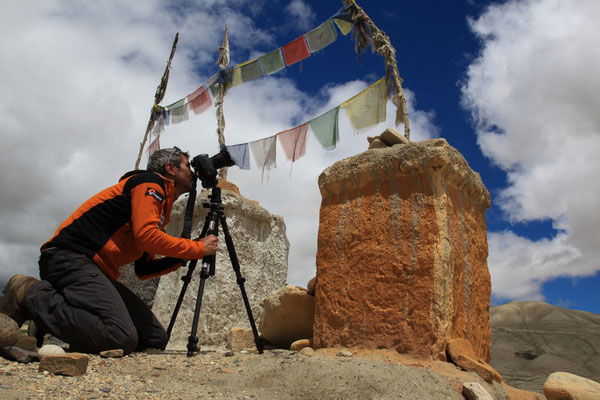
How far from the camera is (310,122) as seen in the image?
27.3 feet

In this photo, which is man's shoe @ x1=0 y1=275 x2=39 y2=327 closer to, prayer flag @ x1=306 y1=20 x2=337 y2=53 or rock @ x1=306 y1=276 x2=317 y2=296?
rock @ x1=306 y1=276 x2=317 y2=296

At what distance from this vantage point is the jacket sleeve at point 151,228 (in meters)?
2.70

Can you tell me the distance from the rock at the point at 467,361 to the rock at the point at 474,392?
1.01 ft

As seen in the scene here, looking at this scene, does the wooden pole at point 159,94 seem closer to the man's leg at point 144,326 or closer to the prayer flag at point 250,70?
the prayer flag at point 250,70

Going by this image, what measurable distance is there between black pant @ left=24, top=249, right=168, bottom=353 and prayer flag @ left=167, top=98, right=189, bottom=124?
30.3ft

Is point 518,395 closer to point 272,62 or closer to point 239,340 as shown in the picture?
point 239,340

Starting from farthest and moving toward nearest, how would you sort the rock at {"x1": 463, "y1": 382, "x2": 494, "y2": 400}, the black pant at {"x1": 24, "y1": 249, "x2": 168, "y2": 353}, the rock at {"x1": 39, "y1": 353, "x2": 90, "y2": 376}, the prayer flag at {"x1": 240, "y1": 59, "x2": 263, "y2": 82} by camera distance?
the prayer flag at {"x1": 240, "y1": 59, "x2": 263, "y2": 82} → the black pant at {"x1": 24, "y1": 249, "x2": 168, "y2": 353} → the rock at {"x1": 463, "y1": 382, "x2": 494, "y2": 400} → the rock at {"x1": 39, "y1": 353, "x2": 90, "y2": 376}

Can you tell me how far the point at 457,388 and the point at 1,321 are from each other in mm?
2524

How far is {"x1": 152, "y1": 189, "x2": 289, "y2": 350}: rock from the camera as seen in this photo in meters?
4.41

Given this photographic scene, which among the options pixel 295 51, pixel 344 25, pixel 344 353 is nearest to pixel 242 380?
pixel 344 353

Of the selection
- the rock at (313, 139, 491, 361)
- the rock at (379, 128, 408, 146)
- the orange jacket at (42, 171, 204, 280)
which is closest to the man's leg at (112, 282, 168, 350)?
the orange jacket at (42, 171, 204, 280)

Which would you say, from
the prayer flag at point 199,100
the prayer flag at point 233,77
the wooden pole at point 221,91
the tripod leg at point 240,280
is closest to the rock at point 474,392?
the tripod leg at point 240,280

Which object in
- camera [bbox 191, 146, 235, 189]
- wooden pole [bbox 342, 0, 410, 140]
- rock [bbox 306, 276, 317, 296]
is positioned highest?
wooden pole [bbox 342, 0, 410, 140]

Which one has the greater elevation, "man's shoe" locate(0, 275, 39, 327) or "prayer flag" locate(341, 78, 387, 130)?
"prayer flag" locate(341, 78, 387, 130)
